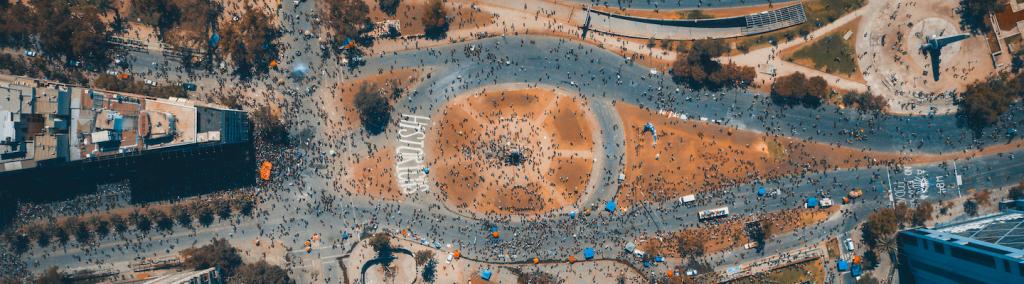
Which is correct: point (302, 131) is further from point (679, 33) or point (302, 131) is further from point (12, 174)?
point (679, 33)

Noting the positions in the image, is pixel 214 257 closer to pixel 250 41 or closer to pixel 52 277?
pixel 52 277

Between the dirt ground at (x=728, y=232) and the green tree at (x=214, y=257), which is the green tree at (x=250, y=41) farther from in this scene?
the dirt ground at (x=728, y=232)

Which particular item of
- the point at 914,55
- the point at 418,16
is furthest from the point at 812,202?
the point at 418,16

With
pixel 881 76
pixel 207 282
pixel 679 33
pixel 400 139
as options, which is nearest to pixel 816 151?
pixel 881 76

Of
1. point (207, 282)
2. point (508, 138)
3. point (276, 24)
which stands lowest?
point (207, 282)

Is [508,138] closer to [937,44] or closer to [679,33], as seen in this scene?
[679,33]

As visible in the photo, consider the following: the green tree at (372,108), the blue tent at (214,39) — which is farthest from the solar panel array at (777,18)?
the blue tent at (214,39)

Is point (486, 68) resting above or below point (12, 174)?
above
